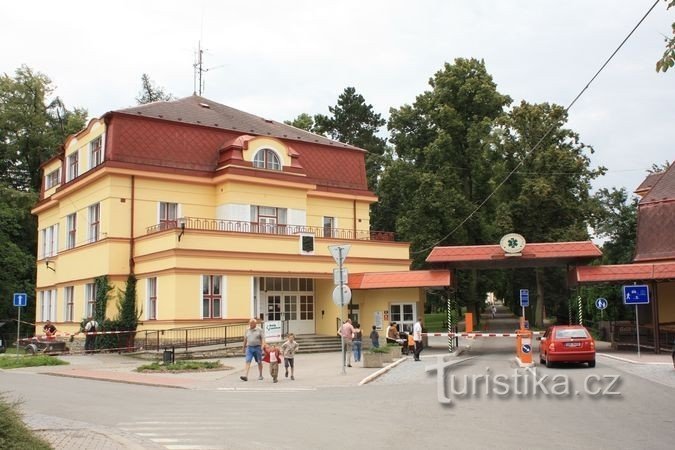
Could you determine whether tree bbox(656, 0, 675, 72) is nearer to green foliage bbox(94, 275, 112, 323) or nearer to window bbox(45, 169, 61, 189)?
green foliage bbox(94, 275, 112, 323)

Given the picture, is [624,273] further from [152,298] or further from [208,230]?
[152,298]

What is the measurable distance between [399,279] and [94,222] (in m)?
15.3

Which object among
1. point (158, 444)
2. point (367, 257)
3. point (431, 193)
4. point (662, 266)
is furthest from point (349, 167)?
point (158, 444)

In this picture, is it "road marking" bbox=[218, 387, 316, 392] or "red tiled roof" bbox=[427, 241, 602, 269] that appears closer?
"road marking" bbox=[218, 387, 316, 392]

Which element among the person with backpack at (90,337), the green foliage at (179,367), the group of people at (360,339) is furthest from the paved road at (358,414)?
the person with backpack at (90,337)

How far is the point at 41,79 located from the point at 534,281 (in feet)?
135

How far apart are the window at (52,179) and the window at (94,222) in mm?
7955

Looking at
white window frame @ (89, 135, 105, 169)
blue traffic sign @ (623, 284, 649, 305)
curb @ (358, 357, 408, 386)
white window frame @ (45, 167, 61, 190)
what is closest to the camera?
curb @ (358, 357, 408, 386)

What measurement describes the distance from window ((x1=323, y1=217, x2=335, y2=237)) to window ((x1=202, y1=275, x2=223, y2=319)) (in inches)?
386

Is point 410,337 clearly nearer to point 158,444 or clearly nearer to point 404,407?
point 404,407

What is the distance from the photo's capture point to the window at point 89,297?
3512 centimetres

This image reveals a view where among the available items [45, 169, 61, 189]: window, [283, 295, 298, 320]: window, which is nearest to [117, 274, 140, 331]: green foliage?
[283, 295, 298, 320]: window

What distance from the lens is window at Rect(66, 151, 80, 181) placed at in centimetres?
3909

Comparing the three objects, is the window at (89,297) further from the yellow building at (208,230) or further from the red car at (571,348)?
the red car at (571,348)
